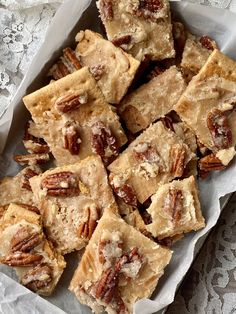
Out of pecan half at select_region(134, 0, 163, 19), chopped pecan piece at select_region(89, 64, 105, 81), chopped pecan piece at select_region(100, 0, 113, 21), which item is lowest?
chopped pecan piece at select_region(89, 64, 105, 81)

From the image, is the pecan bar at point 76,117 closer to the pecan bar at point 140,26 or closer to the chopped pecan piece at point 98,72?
the chopped pecan piece at point 98,72

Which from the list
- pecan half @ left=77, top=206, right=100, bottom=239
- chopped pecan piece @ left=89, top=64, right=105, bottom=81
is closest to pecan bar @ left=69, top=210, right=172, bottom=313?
pecan half @ left=77, top=206, right=100, bottom=239

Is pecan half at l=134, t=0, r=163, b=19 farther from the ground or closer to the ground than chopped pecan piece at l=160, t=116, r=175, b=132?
farther from the ground

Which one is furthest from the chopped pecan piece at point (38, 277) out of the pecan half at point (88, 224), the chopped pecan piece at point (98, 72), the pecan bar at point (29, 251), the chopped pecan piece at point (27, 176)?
the chopped pecan piece at point (98, 72)

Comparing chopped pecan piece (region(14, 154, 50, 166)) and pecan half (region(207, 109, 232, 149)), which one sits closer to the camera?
pecan half (region(207, 109, 232, 149))

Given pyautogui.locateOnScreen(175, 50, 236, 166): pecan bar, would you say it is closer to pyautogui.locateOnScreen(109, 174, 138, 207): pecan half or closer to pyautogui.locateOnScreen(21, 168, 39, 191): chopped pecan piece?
pyautogui.locateOnScreen(109, 174, 138, 207): pecan half

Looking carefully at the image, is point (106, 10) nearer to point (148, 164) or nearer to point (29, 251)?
point (148, 164)

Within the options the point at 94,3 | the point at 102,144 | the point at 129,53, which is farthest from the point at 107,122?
the point at 94,3
